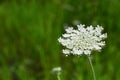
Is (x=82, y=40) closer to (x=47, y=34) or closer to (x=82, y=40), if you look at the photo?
(x=82, y=40)

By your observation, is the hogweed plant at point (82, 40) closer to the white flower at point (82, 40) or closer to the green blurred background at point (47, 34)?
the white flower at point (82, 40)

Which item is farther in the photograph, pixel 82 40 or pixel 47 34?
pixel 47 34

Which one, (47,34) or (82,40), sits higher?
(47,34)

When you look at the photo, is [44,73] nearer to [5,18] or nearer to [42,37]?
[42,37]

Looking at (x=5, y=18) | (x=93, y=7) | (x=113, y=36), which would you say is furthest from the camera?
(x=5, y=18)

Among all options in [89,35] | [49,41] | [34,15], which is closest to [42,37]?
[49,41]

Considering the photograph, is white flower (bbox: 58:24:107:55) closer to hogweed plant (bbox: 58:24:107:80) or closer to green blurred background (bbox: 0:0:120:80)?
hogweed plant (bbox: 58:24:107:80)

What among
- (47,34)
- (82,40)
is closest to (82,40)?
(82,40)
